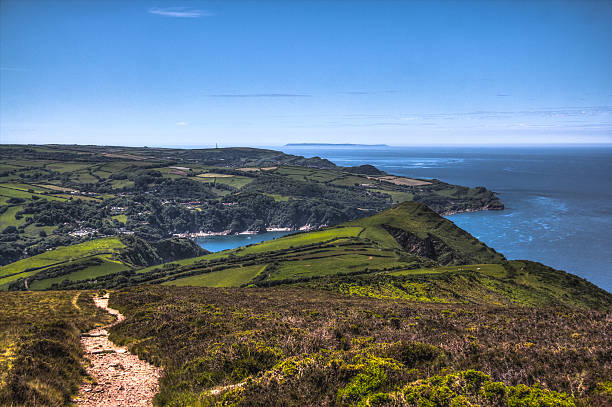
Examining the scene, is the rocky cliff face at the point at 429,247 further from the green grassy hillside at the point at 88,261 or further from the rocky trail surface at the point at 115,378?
the rocky trail surface at the point at 115,378

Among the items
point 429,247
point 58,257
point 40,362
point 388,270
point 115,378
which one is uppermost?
point 40,362

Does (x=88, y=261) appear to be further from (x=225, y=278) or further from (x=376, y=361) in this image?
(x=376, y=361)

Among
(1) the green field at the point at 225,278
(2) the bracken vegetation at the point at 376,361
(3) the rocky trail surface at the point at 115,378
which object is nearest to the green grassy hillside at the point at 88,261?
(1) the green field at the point at 225,278

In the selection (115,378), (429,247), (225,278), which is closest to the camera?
(115,378)

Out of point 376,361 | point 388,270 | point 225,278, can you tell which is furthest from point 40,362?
point 225,278

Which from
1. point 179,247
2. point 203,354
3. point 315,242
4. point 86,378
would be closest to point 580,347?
point 203,354

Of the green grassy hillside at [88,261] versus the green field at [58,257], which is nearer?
the green grassy hillside at [88,261]

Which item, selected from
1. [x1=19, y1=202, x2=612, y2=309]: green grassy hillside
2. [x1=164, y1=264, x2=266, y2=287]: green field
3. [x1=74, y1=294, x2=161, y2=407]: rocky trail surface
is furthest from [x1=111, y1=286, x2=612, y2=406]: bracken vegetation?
[x1=164, y1=264, x2=266, y2=287]: green field

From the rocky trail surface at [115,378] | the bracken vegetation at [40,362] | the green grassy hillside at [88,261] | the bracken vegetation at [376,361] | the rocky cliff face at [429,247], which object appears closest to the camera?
the bracken vegetation at [376,361]

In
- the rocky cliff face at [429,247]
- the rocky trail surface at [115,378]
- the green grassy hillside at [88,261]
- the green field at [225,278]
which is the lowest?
the green grassy hillside at [88,261]

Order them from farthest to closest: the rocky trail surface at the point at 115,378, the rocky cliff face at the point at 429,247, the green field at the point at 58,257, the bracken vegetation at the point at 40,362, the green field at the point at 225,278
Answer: the green field at the point at 58,257 → the rocky cliff face at the point at 429,247 → the green field at the point at 225,278 → the rocky trail surface at the point at 115,378 → the bracken vegetation at the point at 40,362

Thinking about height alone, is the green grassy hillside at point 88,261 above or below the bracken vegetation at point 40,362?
below
